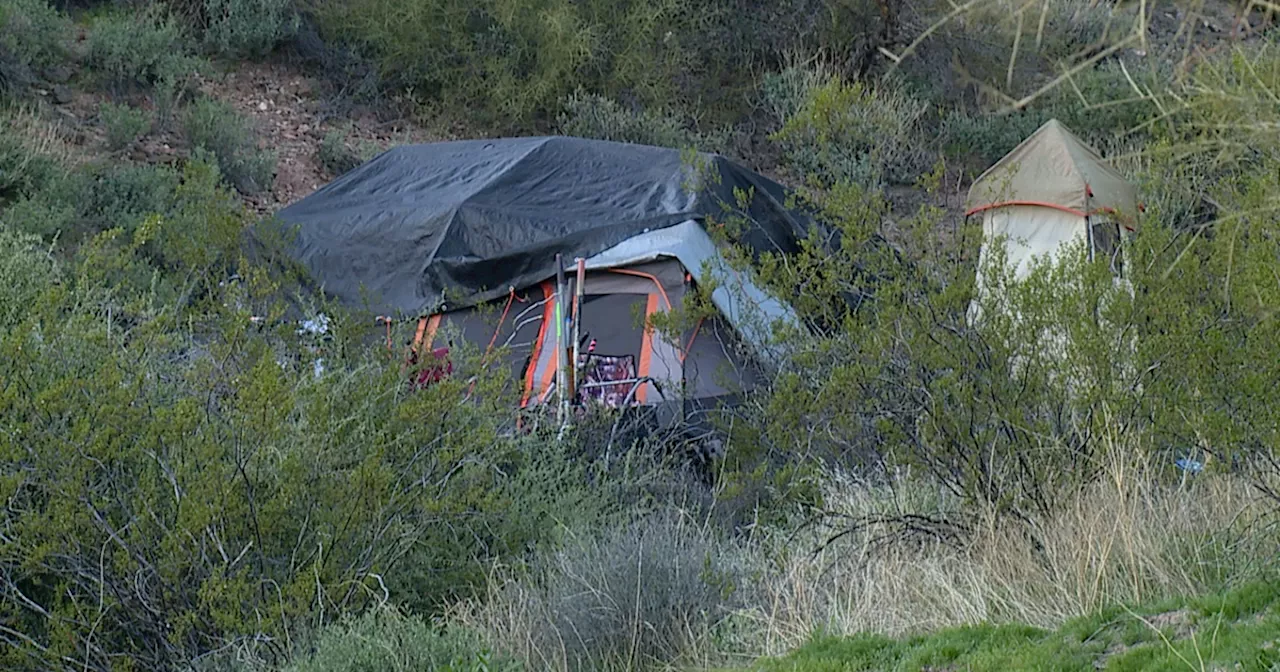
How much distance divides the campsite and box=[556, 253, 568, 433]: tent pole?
56mm

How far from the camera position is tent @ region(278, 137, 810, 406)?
8.98 metres

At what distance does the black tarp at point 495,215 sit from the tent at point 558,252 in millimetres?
15

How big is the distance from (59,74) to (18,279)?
9.27m

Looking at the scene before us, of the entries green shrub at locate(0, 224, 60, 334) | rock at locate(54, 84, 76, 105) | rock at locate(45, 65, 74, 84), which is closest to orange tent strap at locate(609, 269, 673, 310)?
green shrub at locate(0, 224, 60, 334)

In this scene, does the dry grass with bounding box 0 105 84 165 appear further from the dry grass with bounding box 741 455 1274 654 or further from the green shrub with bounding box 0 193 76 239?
the dry grass with bounding box 741 455 1274 654

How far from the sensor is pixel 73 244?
1209 cm

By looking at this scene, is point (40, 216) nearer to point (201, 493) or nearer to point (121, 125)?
point (121, 125)

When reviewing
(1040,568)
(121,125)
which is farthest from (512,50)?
(1040,568)

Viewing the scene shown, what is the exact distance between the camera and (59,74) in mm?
15609

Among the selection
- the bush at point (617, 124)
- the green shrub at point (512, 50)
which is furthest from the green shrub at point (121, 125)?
the bush at point (617, 124)

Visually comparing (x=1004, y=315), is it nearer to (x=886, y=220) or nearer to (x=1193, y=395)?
(x=1193, y=395)

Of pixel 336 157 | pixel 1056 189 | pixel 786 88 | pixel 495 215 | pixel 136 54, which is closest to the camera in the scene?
pixel 495 215

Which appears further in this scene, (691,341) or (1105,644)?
(691,341)

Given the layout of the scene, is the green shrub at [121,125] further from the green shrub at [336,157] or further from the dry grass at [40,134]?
the green shrub at [336,157]
